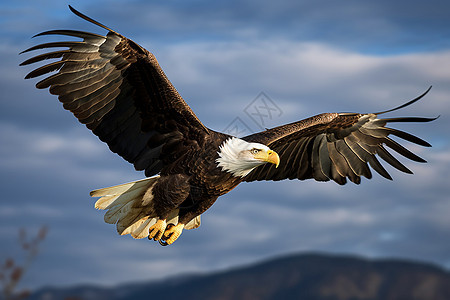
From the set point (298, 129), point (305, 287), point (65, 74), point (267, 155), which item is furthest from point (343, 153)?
point (305, 287)

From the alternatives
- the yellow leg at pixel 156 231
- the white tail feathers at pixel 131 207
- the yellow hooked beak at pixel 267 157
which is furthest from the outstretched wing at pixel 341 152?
the yellow leg at pixel 156 231

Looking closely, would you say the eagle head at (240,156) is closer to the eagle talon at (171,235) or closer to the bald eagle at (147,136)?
the bald eagle at (147,136)

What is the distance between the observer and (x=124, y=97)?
6.41m

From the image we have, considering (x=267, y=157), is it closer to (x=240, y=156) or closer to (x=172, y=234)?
(x=240, y=156)

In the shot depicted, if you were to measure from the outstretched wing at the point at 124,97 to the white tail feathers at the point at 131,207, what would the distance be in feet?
0.87

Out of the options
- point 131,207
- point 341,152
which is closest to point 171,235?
point 131,207

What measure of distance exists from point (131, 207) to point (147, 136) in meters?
0.82

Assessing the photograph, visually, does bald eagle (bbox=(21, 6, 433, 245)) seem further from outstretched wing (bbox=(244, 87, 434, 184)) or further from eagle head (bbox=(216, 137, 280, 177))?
outstretched wing (bbox=(244, 87, 434, 184))

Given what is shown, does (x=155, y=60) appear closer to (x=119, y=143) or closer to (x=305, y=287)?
(x=119, y=143)

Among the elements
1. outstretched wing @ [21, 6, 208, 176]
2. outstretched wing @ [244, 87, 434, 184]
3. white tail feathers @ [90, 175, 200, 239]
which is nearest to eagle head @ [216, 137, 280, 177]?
outstretched wing @ [21, 6, 208, 176]

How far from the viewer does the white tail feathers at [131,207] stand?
6.76 m

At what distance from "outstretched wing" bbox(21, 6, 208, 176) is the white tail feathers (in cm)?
27

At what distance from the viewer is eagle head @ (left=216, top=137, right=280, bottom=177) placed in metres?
6.25

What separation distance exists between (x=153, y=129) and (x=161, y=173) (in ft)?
1.43
